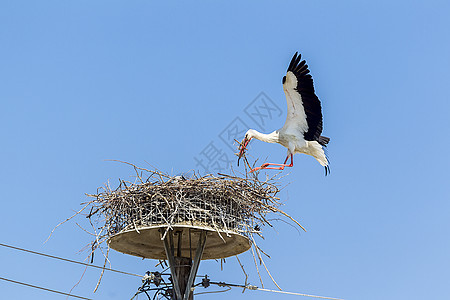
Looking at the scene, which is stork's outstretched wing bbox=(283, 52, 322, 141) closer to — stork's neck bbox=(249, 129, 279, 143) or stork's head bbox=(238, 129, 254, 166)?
stork's neck bbox=(249, 129, 279, 143)

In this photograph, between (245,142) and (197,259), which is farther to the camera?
(245,142)

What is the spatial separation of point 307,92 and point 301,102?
25 cm

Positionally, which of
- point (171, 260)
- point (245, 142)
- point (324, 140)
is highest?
point (324, 140)

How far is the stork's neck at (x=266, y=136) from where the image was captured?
37.0 feet

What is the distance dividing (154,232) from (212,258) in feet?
3.86

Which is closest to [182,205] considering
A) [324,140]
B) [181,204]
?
[181,204]

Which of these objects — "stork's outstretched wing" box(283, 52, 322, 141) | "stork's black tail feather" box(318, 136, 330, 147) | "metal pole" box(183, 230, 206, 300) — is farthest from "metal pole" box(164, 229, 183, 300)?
"stork's black tail feather" box(318, 136, 330, 147)

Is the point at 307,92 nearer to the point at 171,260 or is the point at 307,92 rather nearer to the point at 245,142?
the point at 245,142

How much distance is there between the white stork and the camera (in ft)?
35.3

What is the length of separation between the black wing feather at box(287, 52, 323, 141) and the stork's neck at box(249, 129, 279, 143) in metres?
0.71

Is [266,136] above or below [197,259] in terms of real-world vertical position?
above

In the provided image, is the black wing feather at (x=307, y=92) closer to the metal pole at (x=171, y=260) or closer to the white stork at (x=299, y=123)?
the white stork at (x=299, y=123)

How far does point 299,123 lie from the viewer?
1120cm

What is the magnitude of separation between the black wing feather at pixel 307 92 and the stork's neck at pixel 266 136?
71 centimetres
